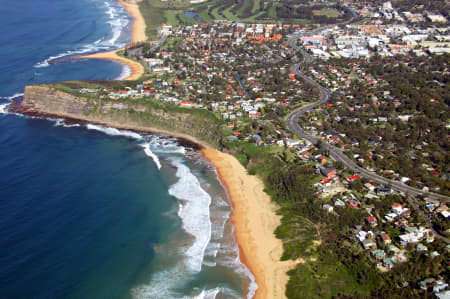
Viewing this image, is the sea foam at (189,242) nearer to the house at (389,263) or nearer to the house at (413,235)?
the house at (389,263)

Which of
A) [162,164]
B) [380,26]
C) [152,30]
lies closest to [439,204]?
[162,164]

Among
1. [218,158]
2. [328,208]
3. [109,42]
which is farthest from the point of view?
[109,42]

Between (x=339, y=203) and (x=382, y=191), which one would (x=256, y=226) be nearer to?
(x=339, y=203)

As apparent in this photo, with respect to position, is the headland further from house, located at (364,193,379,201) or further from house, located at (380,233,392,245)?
house, located at (364,193,379,201)

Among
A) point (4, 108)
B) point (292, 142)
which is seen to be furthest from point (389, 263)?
point (4, 108)

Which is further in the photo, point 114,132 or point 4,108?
point 4,108

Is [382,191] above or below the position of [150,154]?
below
